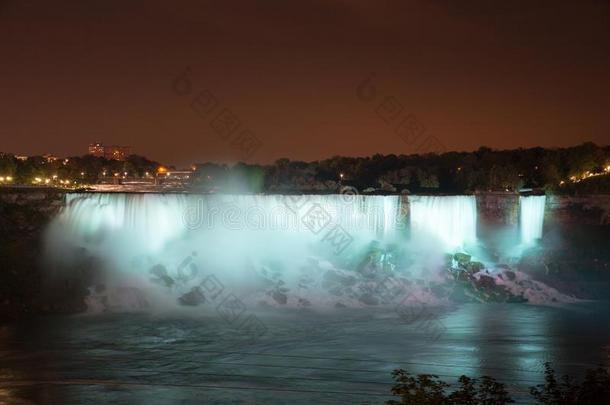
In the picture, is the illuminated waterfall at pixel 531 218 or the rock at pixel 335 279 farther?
the illuminated waterfall at pixel 531 218

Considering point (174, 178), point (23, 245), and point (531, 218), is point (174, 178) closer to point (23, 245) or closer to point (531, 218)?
point (23, 245)

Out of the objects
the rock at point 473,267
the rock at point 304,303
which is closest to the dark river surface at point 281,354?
the rock at point 304,303

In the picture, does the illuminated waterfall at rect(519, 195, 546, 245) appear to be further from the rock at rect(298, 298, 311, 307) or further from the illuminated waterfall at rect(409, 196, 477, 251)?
the rock at rect(298, 298, 311, 307)

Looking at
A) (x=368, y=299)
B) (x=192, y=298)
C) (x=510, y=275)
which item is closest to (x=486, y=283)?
(x=510, y=275)

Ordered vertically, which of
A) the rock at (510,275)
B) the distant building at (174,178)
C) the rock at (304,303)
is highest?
the distant building at (174,178)

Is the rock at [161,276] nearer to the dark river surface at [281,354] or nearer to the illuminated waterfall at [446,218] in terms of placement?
the dark river surface at [281,354]

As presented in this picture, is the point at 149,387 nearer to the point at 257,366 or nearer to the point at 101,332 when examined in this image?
the point at 257,366

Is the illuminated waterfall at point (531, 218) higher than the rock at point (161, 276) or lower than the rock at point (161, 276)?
higher

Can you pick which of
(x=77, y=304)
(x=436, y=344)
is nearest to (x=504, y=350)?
(x=436, y=344)

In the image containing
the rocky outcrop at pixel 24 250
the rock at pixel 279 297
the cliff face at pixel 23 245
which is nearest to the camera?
the rocky outcrop at pixel 24 250
